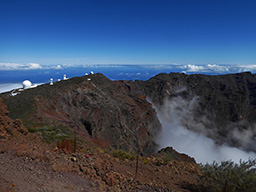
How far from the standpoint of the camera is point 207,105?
232 ft

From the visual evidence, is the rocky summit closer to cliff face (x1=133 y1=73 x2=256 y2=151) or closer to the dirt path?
the dirt path

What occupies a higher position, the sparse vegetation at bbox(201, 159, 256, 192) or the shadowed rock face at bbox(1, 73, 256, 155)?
the sparse vegetation at bbox(201, 159, 256, 192)

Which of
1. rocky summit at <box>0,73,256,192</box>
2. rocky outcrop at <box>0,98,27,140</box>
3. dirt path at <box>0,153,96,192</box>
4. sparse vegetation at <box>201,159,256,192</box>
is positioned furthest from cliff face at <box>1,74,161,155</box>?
sparse vegetation at <box>201,159,256,192</box>

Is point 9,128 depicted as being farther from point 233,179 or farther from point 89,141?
point 233,179

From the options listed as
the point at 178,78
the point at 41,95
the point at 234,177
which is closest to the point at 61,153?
the point at 234,177

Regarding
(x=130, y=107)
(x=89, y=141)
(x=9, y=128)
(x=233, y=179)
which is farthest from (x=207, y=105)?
(x=9, y=128)

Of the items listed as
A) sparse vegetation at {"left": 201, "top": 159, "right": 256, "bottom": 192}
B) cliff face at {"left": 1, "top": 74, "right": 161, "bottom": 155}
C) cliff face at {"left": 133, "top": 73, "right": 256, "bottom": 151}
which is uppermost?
sparse vegetation at {"left": 201, "top": 159, "right": 256, "bottom": 192}

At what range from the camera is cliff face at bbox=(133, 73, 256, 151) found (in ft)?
205

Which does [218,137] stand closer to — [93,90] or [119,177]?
[93,90]

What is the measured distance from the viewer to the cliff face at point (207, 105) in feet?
205

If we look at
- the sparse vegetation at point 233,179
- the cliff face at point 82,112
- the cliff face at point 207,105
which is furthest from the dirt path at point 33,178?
the cliff face at point 207,105

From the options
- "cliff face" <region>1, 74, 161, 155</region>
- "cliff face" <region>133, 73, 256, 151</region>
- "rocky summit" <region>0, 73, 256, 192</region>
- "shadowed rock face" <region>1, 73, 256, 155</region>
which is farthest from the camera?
"cliff face" <region>133, 73, 256, 151</region>

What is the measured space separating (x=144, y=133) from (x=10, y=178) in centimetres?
2877

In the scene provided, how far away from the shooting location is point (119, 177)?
5652 millimetres
